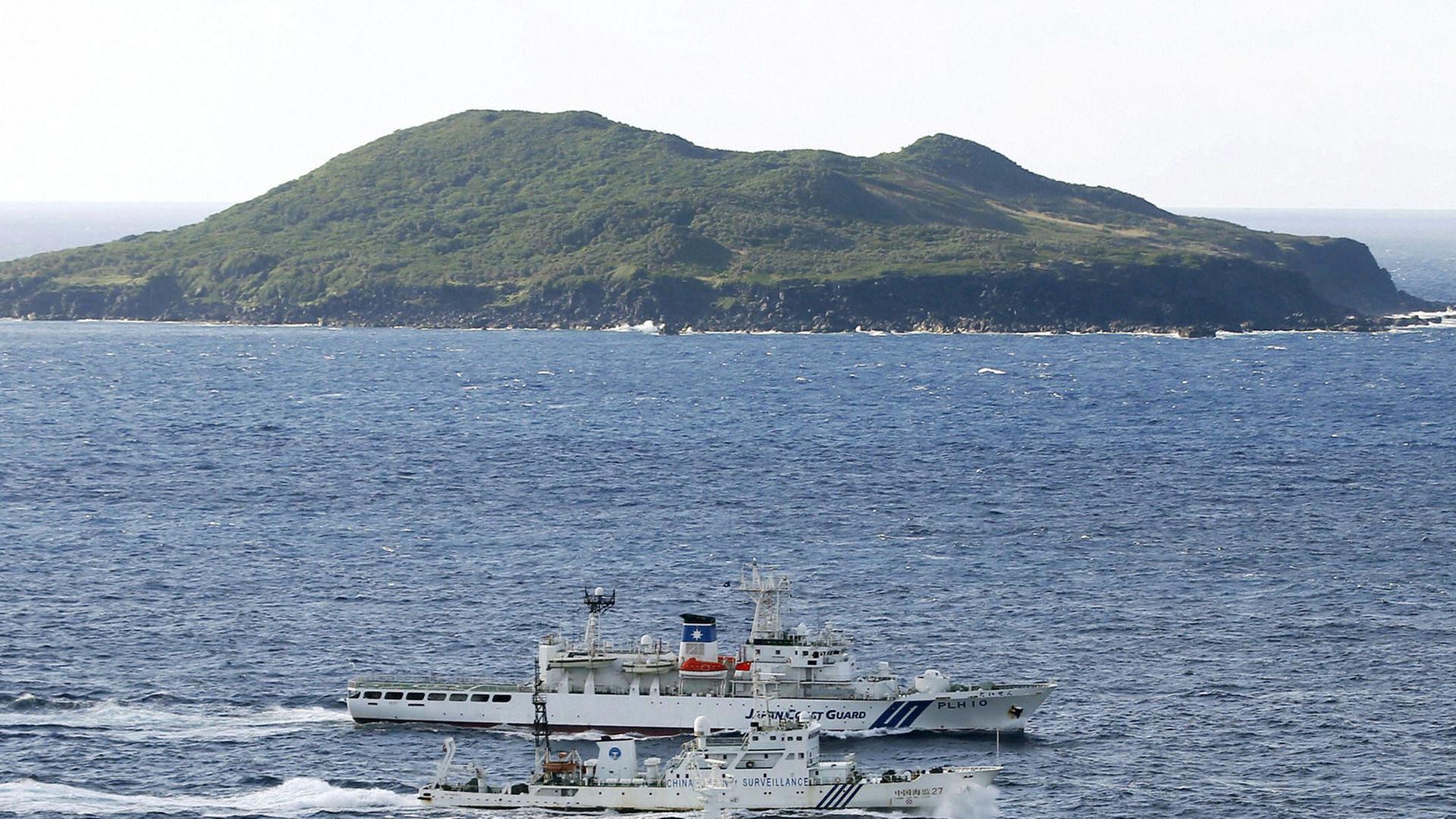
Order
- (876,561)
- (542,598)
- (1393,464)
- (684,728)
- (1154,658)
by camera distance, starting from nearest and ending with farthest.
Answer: (684,728) → (1154,658) → (542,598) → (876,561) → (1393,464)

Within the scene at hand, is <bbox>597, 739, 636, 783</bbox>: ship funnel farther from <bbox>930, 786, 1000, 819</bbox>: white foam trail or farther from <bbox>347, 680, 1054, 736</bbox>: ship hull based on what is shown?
<bbox>347, 680, 1054, 736</bbox>: ship hull

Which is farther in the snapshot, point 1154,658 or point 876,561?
point 876,561

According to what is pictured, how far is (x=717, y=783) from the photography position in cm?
8656

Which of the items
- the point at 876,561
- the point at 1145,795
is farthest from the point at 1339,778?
the point at 876,561

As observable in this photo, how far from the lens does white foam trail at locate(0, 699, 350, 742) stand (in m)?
98.7

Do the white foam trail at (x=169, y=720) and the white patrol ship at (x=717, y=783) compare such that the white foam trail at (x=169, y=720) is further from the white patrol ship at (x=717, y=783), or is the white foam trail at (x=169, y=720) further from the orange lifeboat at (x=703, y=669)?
the orange lifeboat at (x=703, y=669)

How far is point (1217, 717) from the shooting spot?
102188mm

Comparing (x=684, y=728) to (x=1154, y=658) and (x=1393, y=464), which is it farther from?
(x=1393, y=464)

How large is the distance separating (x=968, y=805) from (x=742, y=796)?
10.3 m

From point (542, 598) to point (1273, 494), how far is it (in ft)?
247

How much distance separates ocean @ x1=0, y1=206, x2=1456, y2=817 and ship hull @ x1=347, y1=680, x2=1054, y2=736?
120cm

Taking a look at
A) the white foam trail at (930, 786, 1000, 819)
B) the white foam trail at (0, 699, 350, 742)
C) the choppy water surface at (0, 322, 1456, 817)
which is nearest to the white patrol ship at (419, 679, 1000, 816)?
the white foam trail at (930, 786, 1000, 819)

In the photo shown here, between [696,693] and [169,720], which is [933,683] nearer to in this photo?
[696,693]

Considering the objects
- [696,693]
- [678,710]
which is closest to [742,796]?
[678,710]
